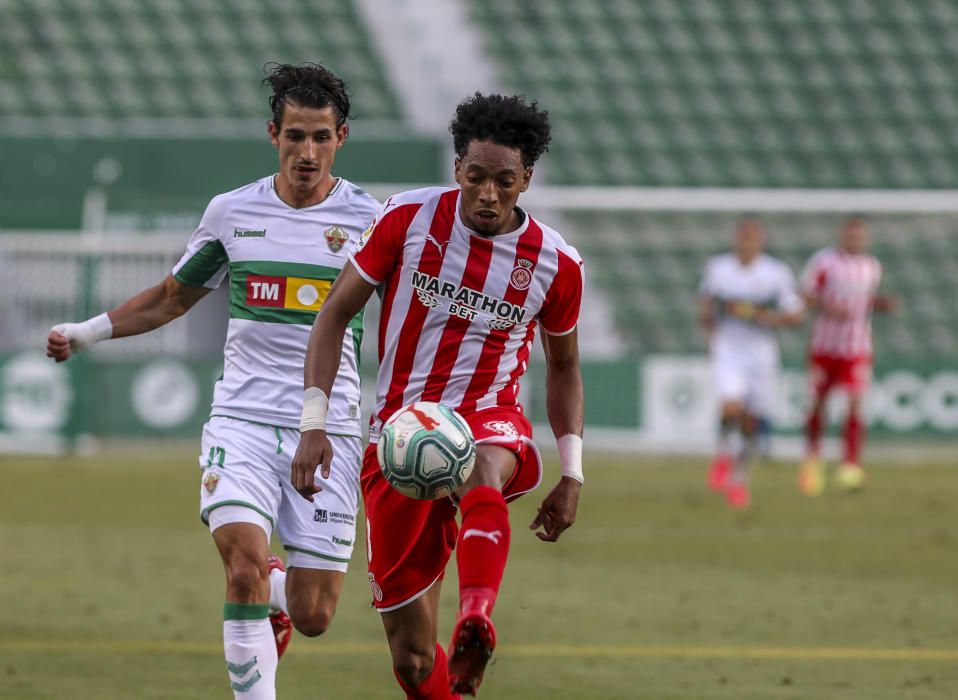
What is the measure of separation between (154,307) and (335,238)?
72cm

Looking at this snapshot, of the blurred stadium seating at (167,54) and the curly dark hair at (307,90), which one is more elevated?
the blurred stadium seating at (167,54)

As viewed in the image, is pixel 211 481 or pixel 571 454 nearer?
pixel 571 454

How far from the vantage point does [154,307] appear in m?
6.14

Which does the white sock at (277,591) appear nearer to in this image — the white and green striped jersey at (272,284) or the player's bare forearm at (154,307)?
the white and green striped jersey at (272,284)

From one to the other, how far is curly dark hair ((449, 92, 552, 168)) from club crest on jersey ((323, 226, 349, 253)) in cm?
95

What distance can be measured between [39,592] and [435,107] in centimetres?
1401

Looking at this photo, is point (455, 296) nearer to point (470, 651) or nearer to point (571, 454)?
point (571, 454)

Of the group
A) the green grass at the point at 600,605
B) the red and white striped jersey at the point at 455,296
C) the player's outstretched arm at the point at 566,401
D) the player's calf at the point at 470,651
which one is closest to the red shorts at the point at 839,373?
the green grass at the point at 600,605

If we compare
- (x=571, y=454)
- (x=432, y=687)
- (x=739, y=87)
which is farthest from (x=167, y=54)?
(x=432, y=687)

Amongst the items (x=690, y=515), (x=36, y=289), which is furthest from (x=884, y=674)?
(x=36, y=289)

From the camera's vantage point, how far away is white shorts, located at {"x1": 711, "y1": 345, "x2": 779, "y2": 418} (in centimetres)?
1529

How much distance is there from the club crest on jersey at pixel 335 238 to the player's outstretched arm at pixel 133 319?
492 millimetres

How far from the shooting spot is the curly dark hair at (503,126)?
5000mm

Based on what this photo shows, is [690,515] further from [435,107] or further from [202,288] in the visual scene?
[435,107]
